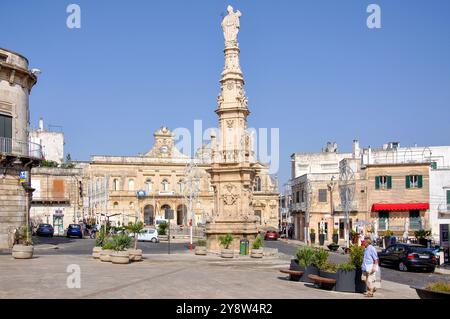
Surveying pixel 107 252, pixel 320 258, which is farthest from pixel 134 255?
pixel 320 258

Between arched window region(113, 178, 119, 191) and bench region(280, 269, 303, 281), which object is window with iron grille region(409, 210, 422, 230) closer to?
bench region(280, 269, 303, 281)

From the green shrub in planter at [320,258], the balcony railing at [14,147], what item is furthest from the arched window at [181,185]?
the green shrub in planter at [320,258]

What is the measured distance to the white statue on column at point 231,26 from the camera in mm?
31938

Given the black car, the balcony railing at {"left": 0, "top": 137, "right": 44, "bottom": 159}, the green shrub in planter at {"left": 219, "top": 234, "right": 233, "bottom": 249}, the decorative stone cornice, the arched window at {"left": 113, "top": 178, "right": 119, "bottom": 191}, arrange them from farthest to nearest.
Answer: the arched window at {"left": 113, "top": 178, "right": 119, "bottom": 191} < the decorative stone cornice < the balcony railing at {"left": 0, "top": 137, "right": 44, "bottom": 159} < the green shrub in planter at {"left": 219, "top": 234, "right": 233, "bottom": 249} < the black car

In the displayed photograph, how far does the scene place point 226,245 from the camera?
27734 millimetres

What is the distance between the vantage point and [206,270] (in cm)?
2123

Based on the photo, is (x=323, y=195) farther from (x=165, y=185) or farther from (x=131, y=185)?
(x=131, y=185)

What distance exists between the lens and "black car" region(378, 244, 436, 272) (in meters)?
25.2

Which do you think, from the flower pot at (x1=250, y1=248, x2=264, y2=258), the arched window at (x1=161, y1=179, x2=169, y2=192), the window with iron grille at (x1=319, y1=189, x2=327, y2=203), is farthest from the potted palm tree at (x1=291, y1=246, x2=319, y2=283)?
the arched window at (x1=161, y1=179, x2=169, y2=192)

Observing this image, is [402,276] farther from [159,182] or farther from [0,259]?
[159,182]

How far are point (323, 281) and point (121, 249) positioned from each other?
1001 centimetres

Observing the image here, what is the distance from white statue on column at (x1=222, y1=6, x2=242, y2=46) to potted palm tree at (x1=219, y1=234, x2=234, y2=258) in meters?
10.5

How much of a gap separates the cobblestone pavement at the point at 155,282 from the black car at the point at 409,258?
19.4 feet
